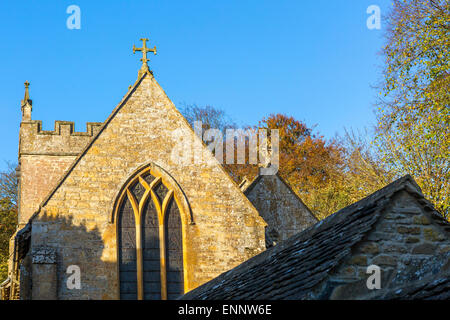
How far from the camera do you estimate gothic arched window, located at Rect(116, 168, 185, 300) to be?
52.3 ft

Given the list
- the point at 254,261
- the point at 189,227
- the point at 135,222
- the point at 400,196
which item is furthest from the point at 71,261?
the point at 400,196

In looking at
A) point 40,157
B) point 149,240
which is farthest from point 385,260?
point 40,157

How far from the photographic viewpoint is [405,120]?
19594mm

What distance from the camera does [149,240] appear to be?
16.3 m

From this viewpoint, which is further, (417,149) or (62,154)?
(62,154)

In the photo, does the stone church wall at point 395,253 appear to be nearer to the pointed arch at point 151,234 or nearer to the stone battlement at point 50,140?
the pointed arch at point 151,234

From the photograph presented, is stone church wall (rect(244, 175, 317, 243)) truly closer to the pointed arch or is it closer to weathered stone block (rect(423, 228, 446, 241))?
the pointed arch

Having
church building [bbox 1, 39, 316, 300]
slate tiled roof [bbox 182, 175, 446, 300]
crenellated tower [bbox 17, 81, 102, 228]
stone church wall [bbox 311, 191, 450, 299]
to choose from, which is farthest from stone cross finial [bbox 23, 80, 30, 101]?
stone church wall [bbox 311, 191, 450, 299]

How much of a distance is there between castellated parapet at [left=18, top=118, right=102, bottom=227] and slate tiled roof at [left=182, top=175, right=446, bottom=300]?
1573 cm

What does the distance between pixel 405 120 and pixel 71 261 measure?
10.5 meters

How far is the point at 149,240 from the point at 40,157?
32.4ft
